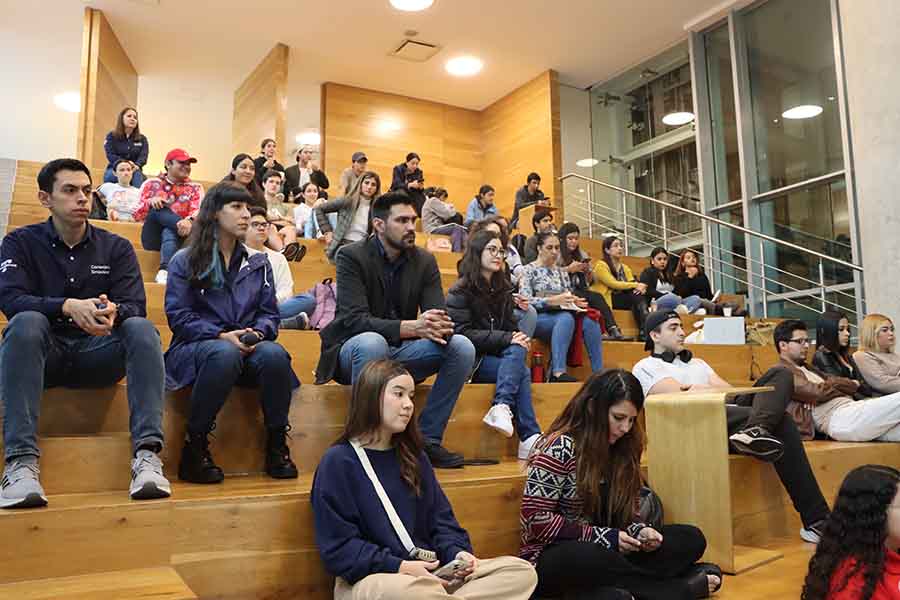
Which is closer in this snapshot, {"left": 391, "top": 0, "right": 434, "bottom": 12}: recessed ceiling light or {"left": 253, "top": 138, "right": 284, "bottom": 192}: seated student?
{"left": 253, "top": 138, "right": 284, "bottom": 192}: seated student

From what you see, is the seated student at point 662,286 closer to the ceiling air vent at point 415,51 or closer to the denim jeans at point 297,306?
the denim jeans at point 297,306

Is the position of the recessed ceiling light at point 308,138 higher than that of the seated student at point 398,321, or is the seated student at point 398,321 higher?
the recessed ceiling light at point 308,138

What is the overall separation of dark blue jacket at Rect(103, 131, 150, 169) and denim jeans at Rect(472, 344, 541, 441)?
471 centimetres

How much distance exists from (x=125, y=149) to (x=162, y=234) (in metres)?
2.22

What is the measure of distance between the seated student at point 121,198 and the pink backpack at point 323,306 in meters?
2.32

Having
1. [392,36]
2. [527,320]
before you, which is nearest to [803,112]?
[392,36]

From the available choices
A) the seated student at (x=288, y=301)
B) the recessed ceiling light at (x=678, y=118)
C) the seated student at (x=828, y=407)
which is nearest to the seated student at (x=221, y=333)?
the seated student at (x=288, y=301)

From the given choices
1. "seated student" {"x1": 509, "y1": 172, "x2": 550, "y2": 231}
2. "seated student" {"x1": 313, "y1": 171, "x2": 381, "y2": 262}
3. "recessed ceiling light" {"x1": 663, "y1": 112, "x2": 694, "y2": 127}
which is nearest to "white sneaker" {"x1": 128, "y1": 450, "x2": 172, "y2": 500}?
"seated student" {"x1": 313, "y1": 171, "x2": 381, "y2": 262}

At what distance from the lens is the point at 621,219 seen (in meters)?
9.46

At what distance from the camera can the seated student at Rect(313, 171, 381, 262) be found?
5.77m

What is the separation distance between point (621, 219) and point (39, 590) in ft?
27.1

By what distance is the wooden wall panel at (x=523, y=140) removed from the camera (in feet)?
31.7

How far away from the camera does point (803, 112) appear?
7676mm

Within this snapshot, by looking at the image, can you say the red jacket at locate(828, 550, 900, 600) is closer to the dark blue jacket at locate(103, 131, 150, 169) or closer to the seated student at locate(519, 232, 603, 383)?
the seated student at locate(519, 232, 603, 383)
